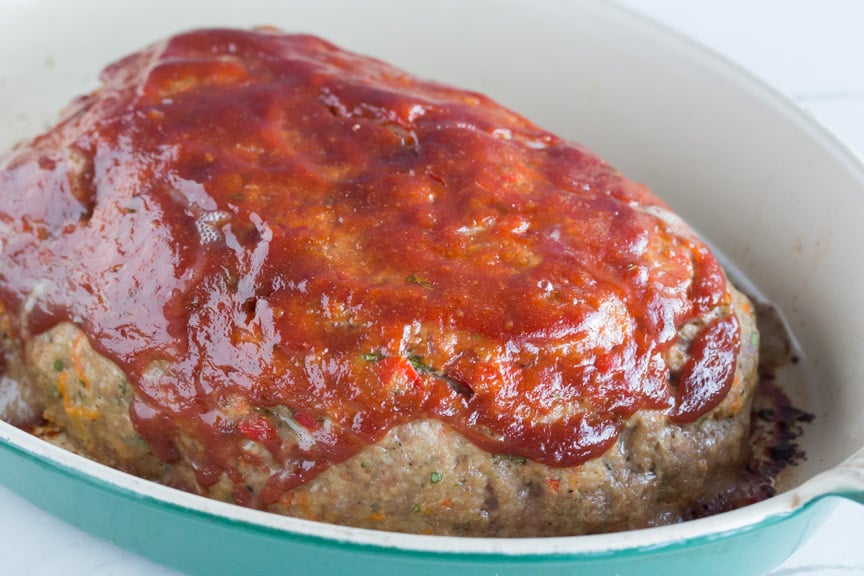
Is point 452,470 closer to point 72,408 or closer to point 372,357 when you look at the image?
point 372,357

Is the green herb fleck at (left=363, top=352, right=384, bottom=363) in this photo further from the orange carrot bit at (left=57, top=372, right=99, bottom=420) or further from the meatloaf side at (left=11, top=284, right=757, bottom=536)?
the orange carrot bit at (left=57, top=372, right=99, bottom=420)

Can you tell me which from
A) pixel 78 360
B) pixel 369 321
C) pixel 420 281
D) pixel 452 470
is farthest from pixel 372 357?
pixel 78 360

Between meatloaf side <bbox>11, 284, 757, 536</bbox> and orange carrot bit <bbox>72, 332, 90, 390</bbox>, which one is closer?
meatloaf side <bbox>11, 284, 757, 536</bbox>

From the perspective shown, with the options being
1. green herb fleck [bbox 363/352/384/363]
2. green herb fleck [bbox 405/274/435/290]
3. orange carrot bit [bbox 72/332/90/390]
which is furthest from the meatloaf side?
green herb fleck [bbox 405/274/435/290]

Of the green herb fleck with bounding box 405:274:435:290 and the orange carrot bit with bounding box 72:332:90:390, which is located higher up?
the green herb fleck with bounding box 405:274:435:290

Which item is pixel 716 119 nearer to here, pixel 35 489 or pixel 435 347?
pixel 435 347

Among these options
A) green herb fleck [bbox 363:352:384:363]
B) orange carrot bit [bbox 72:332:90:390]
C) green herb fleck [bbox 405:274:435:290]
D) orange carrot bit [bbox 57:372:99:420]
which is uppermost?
green herb fleck [bbox 405:274:435:290]

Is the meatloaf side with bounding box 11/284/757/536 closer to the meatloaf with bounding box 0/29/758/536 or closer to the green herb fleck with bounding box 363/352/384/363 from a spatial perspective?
the meatloaf with bounding box 0/29/758/536
